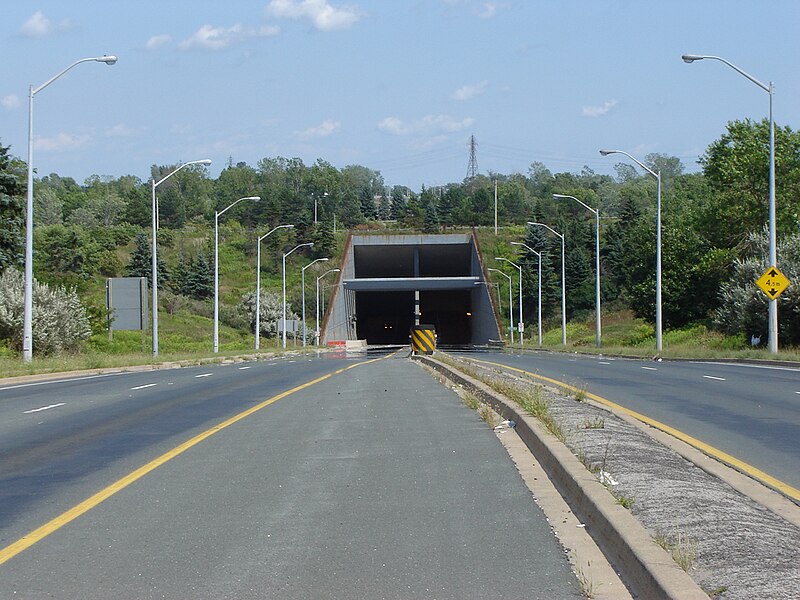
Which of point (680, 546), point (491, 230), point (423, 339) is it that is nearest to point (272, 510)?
point (680, 546)

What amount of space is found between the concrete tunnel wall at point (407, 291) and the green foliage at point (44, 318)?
4927 centimetres

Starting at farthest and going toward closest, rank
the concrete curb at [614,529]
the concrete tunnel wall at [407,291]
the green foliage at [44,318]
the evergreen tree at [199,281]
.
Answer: the evergreen tree at [199,281] < the concrete tunnel wall at [407,291] < the green foliage at [44,318] < the concrete curb at [614,529]

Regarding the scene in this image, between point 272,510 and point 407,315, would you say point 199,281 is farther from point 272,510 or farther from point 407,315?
point 272,510

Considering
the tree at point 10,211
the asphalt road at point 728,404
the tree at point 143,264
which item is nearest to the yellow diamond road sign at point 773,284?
the asphalt road at point 728,404

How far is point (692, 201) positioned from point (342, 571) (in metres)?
117

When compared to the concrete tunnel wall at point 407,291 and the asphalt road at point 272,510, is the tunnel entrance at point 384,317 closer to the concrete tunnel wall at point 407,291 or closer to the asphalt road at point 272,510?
the concrete tunnel wall at point 407,291

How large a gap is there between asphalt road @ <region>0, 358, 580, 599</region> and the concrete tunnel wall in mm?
81405

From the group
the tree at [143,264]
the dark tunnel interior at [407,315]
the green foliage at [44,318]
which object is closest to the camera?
the green foliage at [44,318]

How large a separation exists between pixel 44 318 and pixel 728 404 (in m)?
35.3

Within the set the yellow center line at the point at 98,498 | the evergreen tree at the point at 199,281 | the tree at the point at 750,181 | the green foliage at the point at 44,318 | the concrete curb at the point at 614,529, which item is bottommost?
the yellow center line at the point at 98,498

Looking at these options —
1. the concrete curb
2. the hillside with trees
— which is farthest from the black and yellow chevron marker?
the concrete curb

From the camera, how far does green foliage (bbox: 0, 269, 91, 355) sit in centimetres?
4541

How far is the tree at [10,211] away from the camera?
50.4m

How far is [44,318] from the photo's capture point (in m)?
46.5
